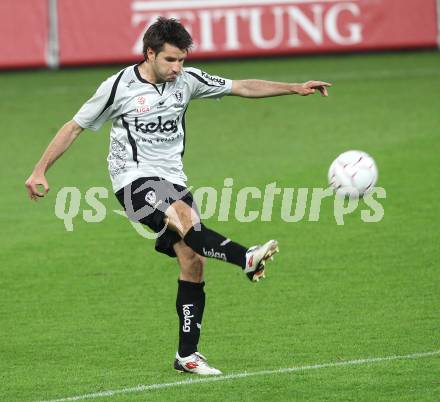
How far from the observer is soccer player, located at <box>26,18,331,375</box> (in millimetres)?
7152

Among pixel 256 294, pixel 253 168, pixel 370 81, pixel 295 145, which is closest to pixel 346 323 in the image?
pixel 256 294

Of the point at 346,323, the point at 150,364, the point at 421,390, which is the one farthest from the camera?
the point at 346,323

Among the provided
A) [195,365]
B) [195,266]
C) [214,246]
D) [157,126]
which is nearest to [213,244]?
[214,246]

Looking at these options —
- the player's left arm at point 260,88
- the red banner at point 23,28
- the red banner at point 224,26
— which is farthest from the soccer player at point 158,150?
the red banner at point 23,28

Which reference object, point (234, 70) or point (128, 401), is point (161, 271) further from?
point (234, 70)

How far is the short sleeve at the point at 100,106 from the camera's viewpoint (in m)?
7.31

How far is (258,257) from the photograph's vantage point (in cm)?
654

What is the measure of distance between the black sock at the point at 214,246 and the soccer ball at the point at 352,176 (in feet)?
4.52

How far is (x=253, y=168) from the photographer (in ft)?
46.5

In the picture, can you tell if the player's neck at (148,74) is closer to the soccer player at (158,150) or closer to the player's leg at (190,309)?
the soccer player at (158,150)

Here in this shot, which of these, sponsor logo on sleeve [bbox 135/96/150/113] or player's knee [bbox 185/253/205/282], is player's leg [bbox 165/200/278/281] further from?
sponsor logo on sleeve [bbox 135/96/150/113]

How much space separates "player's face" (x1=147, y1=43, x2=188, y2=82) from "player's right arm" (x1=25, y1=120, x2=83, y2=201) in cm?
64

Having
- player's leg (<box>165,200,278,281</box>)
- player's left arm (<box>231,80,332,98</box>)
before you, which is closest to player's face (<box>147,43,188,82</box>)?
player's left arm (<box>231,80,332,98</box>)

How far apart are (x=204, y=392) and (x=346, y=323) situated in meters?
1.82
